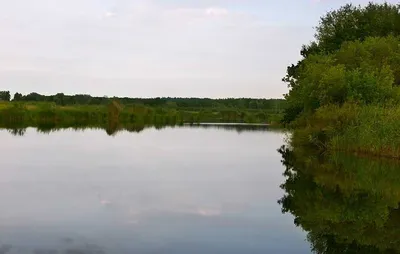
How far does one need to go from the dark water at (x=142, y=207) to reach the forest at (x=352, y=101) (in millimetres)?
4935

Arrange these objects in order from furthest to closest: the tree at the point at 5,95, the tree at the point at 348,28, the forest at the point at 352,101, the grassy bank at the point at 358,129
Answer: the tree at the point at 5,95, the tree at the point at 348,28, the forest at the point at 352,101, the grassy bank at the point at 358,129

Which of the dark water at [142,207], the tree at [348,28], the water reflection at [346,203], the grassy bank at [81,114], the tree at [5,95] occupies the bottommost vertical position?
the dark water at [142,207]

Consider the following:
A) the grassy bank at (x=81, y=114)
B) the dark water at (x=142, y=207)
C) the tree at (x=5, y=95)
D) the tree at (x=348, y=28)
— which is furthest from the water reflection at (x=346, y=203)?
the tree at (x=5, y=95)

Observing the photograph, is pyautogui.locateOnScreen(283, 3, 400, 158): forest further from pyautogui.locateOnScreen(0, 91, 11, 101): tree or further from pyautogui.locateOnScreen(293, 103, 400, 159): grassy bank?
pyautogui.locateOnScreen(0, 91, 11, 101): tree

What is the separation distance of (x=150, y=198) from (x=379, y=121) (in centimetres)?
1517

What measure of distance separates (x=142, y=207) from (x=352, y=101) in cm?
1968

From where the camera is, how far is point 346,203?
1513cm

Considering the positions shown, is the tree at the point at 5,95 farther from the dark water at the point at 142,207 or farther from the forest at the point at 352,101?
the dark water at the point at 142,207

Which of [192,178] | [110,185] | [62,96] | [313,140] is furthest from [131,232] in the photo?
[62,96]

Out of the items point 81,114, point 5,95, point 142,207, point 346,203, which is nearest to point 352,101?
point 346,203

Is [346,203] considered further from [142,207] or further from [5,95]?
[5,95]

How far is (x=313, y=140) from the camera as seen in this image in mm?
32625

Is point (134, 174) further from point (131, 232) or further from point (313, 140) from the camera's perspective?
point (313, 140)

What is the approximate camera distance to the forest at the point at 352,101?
87.0ft
